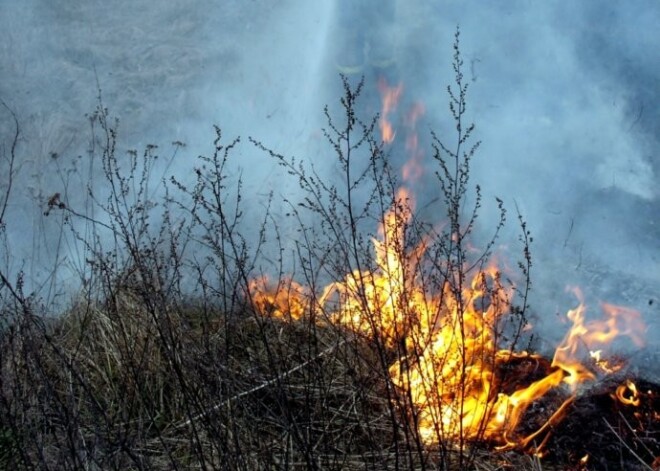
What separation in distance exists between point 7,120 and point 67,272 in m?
1.88

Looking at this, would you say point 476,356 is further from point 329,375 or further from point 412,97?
point 412,97

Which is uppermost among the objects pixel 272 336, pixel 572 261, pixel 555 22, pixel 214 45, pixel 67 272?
pixel 214 45

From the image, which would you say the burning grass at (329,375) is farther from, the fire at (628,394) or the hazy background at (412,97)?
the hazy background at (412,97)

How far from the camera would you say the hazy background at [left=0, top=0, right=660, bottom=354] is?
564 centimetres

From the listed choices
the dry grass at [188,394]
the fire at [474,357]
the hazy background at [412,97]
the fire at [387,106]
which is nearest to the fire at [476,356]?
the fire at [474,357]

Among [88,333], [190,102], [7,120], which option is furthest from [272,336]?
[7,120]

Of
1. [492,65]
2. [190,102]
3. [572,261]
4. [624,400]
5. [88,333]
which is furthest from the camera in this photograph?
[190,102]

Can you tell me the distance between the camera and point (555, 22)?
6195 millimetres

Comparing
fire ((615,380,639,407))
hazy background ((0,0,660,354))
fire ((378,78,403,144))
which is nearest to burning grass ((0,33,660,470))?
fire ((615,380,639,407))

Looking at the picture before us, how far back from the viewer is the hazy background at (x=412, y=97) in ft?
18.5

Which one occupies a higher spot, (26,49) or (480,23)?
(26,49)

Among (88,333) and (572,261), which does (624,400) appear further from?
(88,333)

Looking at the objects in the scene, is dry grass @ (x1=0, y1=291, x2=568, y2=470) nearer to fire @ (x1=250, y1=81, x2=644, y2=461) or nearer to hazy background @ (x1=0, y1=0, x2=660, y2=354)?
fire @ (x1=250, y1=81, x2=644, y2=461)

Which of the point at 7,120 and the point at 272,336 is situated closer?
the point at 272,336
